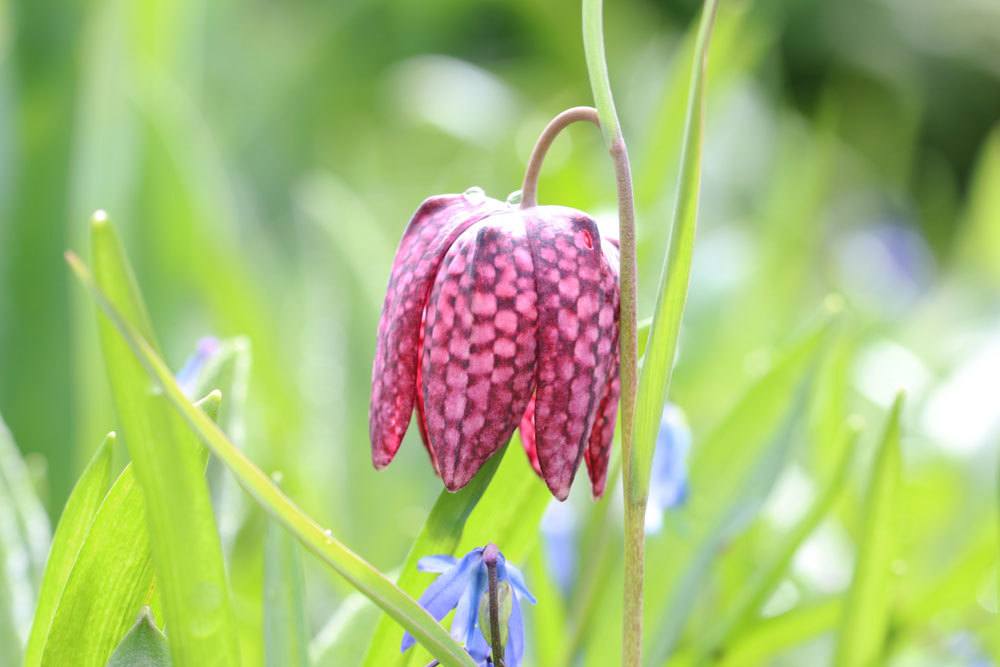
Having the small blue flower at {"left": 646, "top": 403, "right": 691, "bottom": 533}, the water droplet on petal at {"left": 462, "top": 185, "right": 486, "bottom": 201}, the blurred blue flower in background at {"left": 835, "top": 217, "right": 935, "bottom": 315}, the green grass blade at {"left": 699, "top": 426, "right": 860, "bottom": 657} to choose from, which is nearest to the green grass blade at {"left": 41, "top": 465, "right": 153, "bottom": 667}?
the water droplet on petal at {"left": 462, "top": 185, "right": 486, "bottom": 201}

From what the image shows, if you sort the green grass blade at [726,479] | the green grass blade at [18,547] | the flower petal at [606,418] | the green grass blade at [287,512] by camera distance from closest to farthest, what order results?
the green grass blade at [287,512] < the flower petal at [606,418] < the green grass blade at [18,547] < the green grass blade at [726,479]

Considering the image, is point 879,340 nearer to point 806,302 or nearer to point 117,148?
point 806,302

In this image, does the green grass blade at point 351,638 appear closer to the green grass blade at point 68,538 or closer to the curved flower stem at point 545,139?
the green grass blade at point 68,538

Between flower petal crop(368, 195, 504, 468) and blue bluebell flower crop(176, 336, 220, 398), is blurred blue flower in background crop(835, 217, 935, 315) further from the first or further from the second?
flower petal crop(368, 195, 504, 468)

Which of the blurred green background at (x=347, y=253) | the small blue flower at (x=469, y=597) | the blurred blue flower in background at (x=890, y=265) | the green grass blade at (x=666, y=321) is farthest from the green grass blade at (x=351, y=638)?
the blurred blue flower in background at (x=890, y=265)

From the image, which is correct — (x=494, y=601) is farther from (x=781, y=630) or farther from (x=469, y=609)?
(x=781, y=630)

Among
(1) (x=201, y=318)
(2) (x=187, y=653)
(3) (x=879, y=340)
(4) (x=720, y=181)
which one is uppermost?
(4) (x=720, y=181)

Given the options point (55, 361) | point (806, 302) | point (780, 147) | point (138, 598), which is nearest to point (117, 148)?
point (55, 361)
